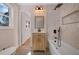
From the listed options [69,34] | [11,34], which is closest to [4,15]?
[11,34]

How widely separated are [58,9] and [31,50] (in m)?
0.65

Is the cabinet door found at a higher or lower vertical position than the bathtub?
higher

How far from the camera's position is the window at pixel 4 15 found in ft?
5.50

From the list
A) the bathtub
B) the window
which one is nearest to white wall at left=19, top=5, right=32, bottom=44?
the window

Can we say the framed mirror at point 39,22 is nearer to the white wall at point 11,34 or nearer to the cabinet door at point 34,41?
the cabinet door at point 34,41

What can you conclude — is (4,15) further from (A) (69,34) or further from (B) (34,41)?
(A) (69,34)

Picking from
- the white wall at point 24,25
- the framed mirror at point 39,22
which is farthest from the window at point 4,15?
the framed mirror at point 39,22

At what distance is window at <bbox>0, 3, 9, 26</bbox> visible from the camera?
1677 mm

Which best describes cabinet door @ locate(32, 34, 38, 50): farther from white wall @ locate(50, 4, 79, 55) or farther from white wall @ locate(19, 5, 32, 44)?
white wall @ locate(50, 4, 79, 55)

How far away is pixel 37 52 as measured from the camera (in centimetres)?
167

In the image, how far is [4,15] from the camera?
1.71m

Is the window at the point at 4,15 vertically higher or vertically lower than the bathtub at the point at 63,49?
higher

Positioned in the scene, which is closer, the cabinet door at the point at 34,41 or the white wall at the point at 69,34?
the white wall at the point at 69,34
